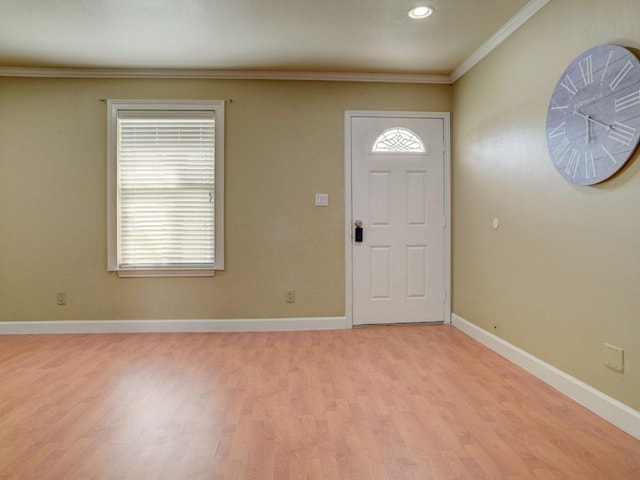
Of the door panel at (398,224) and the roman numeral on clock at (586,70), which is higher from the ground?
the roman numeral on clock at (586,70)

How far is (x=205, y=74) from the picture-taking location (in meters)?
3.62

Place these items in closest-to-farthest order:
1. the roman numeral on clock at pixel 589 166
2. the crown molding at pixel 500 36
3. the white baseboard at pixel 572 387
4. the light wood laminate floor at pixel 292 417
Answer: the light wood laminate floor at pixel 292 417, the white baseboard at pixel 572 387, the roman numeral on clock at pixel 589 166, the crown molding at pixel 500 36

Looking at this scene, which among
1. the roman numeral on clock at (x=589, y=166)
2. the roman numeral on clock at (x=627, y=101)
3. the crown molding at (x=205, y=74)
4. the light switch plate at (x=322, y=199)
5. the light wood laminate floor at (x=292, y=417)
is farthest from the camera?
the light switch plate at (x=322, y=199)

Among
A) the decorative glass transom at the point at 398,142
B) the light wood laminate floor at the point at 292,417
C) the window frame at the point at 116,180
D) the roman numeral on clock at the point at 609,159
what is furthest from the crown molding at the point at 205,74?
the light wood laminate floor at the point at 292,417

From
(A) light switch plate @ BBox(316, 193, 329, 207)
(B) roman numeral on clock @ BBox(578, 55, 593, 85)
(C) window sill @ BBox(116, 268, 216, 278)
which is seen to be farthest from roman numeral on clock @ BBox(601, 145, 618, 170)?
(C) window sill @ BBox(116, 268, 216, 278)

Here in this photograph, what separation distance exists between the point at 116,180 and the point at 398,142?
110 inches

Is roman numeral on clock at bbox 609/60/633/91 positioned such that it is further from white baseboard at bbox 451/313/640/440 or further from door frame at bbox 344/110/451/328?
door frame at bbox 344/110/451/328

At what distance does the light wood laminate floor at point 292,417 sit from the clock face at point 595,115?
135cm

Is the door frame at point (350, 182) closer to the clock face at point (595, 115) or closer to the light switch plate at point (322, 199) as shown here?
the light switch plate at point (322, 199)

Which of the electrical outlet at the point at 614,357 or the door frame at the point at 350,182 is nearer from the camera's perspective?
the electrical outlet at the point at 614,357

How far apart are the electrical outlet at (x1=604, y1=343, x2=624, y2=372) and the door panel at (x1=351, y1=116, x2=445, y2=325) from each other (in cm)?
188

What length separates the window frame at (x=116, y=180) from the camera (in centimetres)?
361

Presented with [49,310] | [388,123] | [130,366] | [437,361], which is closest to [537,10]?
[388,123]

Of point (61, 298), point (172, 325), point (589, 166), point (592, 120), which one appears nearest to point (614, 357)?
point (589, 166)
